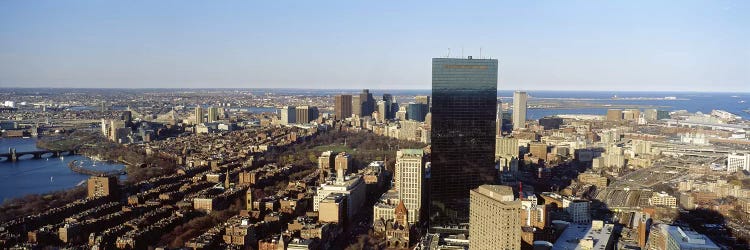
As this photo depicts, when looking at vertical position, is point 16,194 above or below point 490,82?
below

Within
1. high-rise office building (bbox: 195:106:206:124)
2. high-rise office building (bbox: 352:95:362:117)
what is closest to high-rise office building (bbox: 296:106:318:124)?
high-rise office building (bbox: 352:95:362:117)

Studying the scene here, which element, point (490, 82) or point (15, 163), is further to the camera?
point (15, 163)

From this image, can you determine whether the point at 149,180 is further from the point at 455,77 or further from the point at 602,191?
the point at 602,191

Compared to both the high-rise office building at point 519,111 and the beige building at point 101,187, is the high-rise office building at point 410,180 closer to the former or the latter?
the beige building at point 101,187

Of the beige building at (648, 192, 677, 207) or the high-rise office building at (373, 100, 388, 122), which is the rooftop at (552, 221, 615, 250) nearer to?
the beige building at (648, 192, 677, 207)

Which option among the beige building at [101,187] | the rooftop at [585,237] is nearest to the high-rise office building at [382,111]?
the beige building at [101,187]

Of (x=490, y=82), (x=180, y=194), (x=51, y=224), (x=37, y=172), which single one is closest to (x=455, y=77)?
(x=490, y=82)

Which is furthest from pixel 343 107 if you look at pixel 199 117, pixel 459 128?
pixel 459 128
